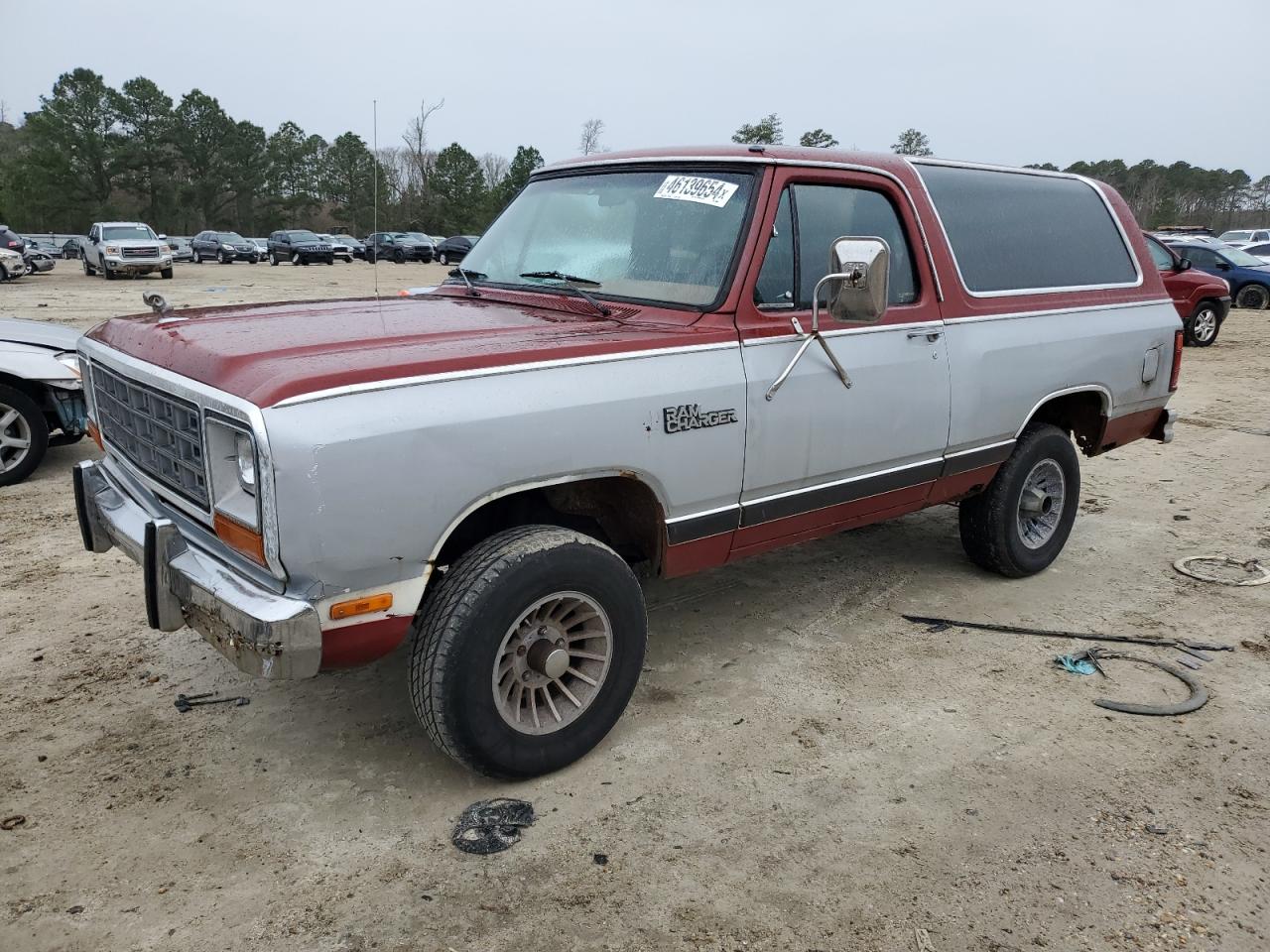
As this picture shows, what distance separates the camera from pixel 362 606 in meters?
2.67

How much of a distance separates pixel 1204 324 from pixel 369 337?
15676 mm

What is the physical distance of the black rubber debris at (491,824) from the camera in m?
2.83

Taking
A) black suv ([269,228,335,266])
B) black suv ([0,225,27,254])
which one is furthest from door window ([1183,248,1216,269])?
black suv ([269,228,335,266])

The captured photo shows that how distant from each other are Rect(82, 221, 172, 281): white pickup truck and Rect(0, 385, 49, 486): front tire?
25.0 m

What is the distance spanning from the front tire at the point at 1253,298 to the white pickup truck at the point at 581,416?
1817 cm

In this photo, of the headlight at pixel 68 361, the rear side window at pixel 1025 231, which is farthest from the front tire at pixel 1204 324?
the headlight at pixel 68 361

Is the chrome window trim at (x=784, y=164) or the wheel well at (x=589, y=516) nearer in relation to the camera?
the wheel well at (x=589, y=516)

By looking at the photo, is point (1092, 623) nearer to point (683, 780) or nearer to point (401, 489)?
point (683, 780)

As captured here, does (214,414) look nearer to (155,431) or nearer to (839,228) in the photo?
(155,431)

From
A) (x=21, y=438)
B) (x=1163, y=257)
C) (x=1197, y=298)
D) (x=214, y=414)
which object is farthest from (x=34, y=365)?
(x=1197, y=298)

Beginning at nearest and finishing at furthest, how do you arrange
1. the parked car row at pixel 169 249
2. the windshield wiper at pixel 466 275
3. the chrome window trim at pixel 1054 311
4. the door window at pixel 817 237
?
the door window at pixel 817 237, the windshield wiper at pixel 466 275, the chrome window trim at pixel 1054 311, the parked car row at pixel 169 249

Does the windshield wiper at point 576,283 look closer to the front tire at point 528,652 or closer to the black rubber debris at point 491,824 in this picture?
the front tire at point 528,652

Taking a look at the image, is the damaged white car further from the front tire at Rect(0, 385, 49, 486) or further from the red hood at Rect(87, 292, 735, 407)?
the red hood at Rect(87, 292, 735, 407)

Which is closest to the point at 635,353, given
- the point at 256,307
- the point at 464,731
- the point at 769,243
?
the point at 769,243
